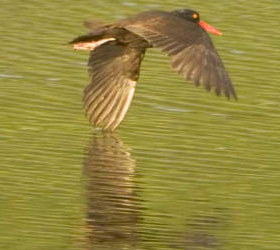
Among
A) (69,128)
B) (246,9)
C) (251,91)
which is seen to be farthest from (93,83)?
(246,9)

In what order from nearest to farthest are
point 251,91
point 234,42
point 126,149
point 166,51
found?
point 166,51 < point 126,149 < point 251,91 < point 234,42

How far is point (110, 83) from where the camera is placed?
1376 cm

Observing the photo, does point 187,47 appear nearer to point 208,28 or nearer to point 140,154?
point 140,154

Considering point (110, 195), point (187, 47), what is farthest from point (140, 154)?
point (110, 195)

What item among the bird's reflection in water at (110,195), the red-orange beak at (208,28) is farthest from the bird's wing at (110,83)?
the red-orange beak at (208,28)

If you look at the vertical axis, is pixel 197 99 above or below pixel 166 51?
below

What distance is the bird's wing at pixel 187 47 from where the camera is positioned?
1140 cm

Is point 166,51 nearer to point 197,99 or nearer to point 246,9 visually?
point 197,99

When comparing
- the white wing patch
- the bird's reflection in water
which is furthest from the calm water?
the white wing patch

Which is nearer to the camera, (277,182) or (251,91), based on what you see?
(277,182)

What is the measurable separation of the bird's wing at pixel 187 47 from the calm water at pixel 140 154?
2.70 feet

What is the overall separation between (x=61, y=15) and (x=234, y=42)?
2.09m

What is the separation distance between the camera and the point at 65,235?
1020 cm

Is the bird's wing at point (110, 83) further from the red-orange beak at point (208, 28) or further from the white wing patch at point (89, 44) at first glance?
the red-orange beak at point (208, 28)
